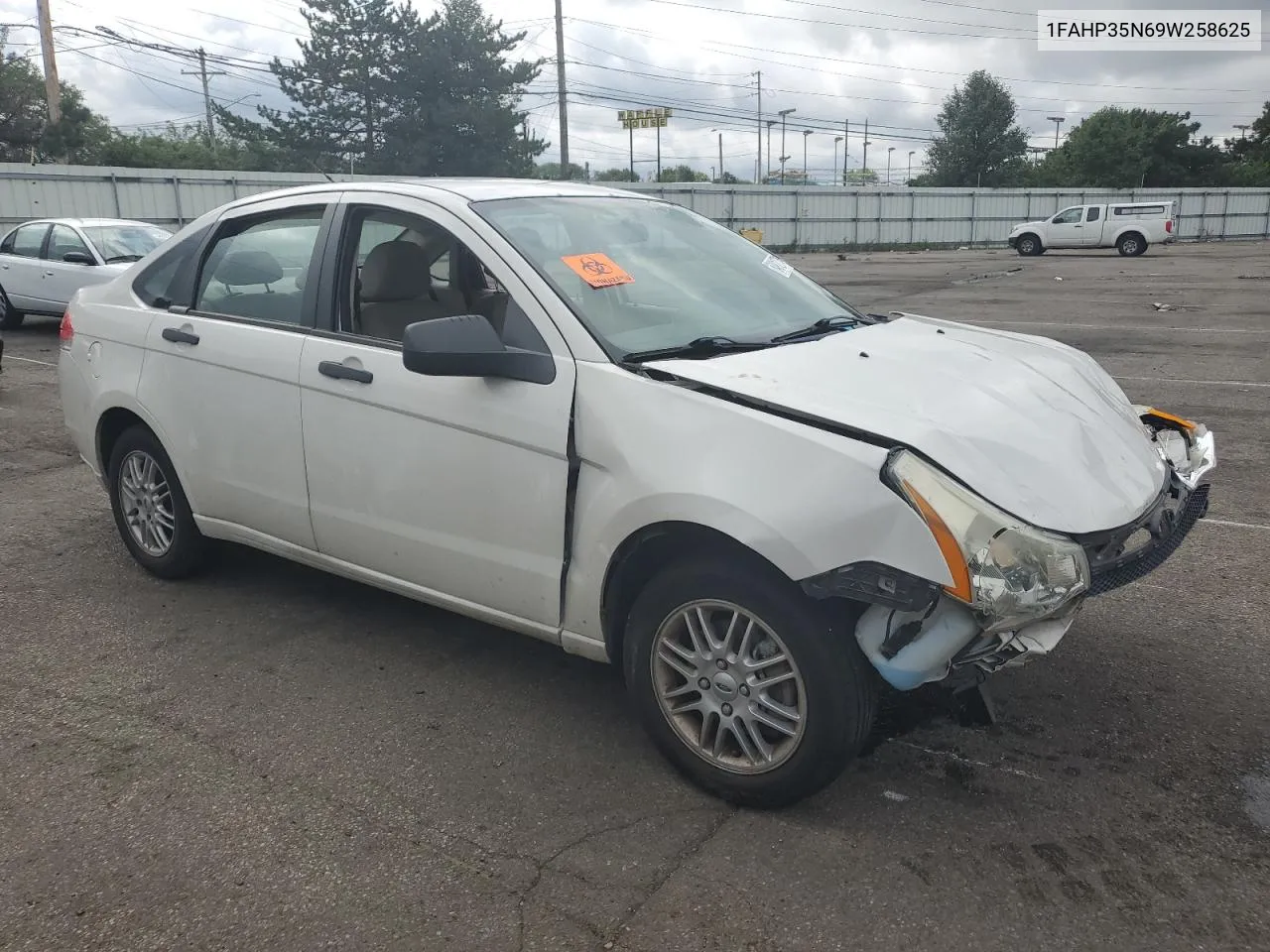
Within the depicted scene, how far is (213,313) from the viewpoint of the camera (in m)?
4.40

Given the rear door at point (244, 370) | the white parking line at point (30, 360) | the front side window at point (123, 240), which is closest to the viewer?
the rear door at point (244, 370)

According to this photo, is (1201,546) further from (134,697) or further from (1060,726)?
(134,697)

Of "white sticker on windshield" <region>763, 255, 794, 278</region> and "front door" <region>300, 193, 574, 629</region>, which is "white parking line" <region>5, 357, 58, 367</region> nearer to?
"front door" <region>300, 193, 574, 629</region>

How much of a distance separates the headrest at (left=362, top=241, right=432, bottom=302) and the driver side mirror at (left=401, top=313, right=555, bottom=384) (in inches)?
28.1

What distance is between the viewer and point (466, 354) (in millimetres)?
3180

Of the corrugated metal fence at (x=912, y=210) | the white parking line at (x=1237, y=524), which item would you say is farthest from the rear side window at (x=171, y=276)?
the corrugated metal fence at (x=912, y=210)

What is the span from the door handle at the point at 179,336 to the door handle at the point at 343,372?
2.94 feet

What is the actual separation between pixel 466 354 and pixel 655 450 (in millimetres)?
691

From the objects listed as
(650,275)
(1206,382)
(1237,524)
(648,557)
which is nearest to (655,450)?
(648,557)

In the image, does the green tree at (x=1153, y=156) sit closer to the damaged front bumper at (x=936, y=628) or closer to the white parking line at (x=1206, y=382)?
the white parking line at (x=1206, y=382)

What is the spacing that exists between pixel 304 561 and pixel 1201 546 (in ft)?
13.9

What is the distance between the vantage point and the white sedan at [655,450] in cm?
264

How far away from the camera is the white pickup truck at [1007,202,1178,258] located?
113ft

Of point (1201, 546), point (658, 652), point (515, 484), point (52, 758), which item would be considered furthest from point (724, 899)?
point (1201, 546)
